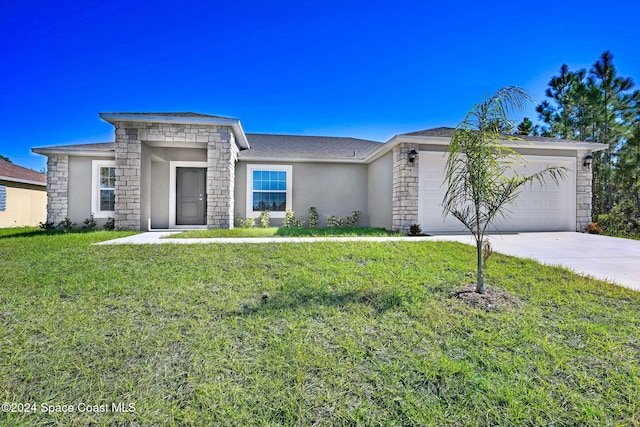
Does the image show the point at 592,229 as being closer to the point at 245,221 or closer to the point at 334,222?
the point at 334,222

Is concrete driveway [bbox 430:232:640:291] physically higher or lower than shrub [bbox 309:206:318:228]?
lower

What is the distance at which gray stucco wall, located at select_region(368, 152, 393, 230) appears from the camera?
A: 915 centimetres

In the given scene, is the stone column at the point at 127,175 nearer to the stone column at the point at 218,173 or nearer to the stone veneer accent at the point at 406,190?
the stone column at the point at 218,173

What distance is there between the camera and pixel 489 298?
3.07 metres

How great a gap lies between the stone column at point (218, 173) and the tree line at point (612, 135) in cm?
1485

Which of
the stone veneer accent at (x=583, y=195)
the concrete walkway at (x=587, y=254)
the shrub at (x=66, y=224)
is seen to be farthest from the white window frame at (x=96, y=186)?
the stone veneer accent at (x=583, y=195)

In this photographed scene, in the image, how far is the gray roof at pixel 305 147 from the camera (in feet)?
34.6

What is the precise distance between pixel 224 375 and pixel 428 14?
9870 mm

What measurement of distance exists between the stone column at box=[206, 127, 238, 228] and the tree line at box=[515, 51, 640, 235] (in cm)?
1485

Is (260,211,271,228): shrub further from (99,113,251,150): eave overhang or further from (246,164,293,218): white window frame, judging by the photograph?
(99,113,251,150): eave overhang

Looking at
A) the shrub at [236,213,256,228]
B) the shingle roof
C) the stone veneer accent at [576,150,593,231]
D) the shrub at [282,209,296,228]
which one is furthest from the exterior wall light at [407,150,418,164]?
the shingle roof

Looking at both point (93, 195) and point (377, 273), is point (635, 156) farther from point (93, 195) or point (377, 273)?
point (93, 195)

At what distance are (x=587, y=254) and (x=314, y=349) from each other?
245 inches

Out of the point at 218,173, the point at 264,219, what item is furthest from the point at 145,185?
the point at 264,219
